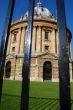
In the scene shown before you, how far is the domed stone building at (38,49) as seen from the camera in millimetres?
37125

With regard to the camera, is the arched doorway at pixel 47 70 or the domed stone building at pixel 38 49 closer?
the domed stone building at pixel 38 49

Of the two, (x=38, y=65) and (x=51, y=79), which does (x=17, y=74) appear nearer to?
(x=38, y=65)

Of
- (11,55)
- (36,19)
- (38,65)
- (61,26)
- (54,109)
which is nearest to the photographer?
(61,26)

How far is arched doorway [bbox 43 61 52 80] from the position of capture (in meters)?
37.3

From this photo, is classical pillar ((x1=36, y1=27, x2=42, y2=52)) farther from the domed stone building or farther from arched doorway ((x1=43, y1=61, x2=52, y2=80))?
arched doorway ((x1=43, y1=61, x2=52, y2=80))

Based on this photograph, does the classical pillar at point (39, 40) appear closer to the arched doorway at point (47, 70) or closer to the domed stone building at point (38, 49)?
the domed stone building at point (38, 49)

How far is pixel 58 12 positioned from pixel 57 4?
0.42ft

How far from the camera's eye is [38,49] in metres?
41.7

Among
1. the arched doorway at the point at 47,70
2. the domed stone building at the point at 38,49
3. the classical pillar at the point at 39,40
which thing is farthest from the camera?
the classical pillar at the point at 39,40

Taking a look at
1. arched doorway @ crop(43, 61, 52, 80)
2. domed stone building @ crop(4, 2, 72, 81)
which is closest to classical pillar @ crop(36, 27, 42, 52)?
domed stone building @ crop(4, 2, 72, 81)

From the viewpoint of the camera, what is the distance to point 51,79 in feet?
122

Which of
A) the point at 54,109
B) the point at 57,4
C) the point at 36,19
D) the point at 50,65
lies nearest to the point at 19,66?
the point at 50,65

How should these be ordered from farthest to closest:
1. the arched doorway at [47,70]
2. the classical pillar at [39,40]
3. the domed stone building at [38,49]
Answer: the classical pillar at [39,40]
the arched doorway at [47,70]
the domed stone building at [38,49]

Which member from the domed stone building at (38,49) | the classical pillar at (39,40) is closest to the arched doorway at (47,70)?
the domed stone building at (38,49)
